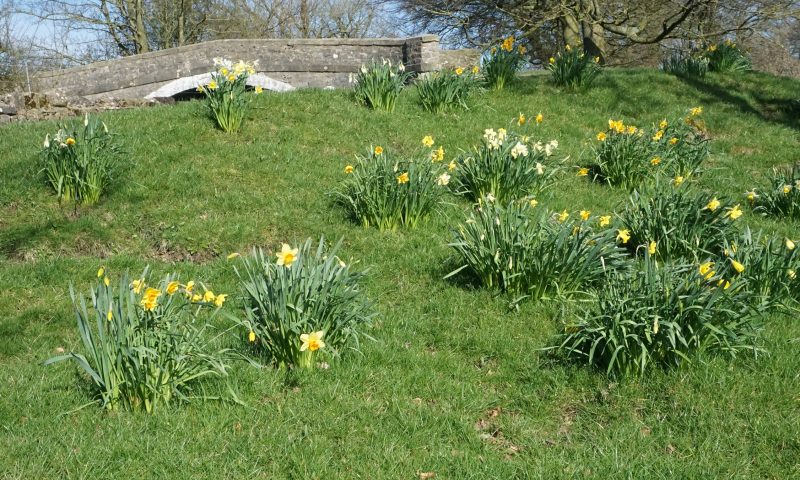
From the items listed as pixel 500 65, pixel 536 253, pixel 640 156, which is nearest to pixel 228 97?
pixel 500 65

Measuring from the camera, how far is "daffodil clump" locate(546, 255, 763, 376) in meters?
3.83

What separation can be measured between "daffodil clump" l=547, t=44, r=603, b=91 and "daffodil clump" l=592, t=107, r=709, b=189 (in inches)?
111

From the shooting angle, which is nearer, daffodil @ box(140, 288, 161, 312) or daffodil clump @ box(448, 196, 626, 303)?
daffodil @ box(140, 288, 161, 312)

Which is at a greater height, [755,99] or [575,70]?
[575,70]

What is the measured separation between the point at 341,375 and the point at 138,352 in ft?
3.69

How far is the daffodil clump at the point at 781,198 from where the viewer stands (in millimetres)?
6660

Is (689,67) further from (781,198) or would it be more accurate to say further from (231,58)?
(231,58)

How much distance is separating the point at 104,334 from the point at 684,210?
4227 millimetres

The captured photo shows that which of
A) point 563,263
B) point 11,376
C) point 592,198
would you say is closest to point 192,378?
point 11,376

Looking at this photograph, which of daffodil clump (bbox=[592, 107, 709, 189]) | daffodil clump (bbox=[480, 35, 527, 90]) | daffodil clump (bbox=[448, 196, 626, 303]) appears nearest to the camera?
daffodil clump (bbox=[448, 196, 626, 303])

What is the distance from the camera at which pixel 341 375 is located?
403 cm

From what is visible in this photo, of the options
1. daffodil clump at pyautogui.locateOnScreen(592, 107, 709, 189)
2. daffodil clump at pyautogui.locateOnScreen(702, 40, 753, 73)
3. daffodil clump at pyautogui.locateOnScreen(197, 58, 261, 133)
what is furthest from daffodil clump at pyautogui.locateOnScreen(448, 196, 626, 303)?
daffodil clump at pyautogui.locateOnScreen(702, 40, 753, 73)

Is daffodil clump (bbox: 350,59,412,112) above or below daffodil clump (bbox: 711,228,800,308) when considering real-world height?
above

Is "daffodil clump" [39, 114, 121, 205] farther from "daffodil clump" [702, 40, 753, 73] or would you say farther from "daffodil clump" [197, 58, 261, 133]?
"daffodil clump" [702, 40, 753, 73]
